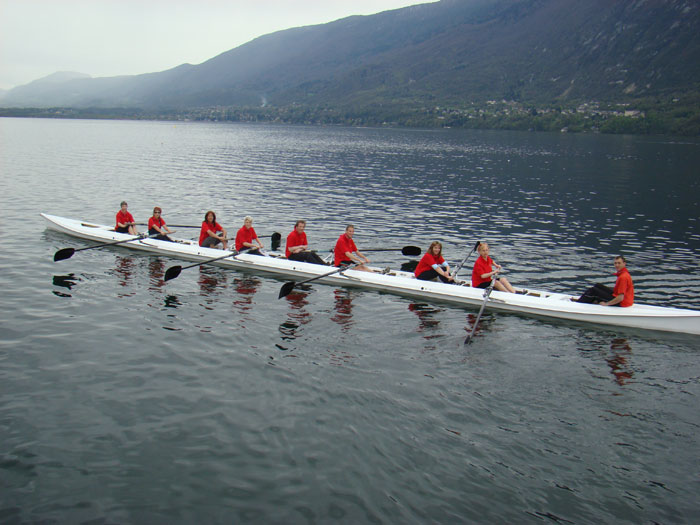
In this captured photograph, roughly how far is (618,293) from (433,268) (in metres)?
5.54

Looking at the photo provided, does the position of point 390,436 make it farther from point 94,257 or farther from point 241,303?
point 94,257

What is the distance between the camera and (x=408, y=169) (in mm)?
59719

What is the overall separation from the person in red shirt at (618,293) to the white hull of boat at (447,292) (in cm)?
25

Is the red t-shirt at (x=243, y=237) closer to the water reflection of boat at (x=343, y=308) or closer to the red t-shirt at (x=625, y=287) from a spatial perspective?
the water reflection of boat at (x=343, y=308)

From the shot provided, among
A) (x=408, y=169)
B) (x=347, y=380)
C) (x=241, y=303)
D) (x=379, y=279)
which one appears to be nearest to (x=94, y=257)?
(x=241, y=303)

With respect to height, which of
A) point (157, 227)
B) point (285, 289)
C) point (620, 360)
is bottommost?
point (620, 360)

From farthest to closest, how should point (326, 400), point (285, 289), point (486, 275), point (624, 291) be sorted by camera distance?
point (486, 275), point (285, 289), point (624, 291), point (326, 400)

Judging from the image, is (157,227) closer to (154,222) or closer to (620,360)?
(154,222)

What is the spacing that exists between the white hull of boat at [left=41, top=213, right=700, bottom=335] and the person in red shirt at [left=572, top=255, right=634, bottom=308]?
25 cm

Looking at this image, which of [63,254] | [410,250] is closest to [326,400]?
[410,250]

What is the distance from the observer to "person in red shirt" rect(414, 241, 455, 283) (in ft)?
58.4

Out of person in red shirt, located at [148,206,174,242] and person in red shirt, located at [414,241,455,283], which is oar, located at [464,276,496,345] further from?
person in red shirt, located at [148,206,174,242]

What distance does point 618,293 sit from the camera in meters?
15.5

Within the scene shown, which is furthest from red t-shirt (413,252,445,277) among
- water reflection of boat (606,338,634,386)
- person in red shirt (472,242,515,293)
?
water reflection of boat (606,338,634,386)
